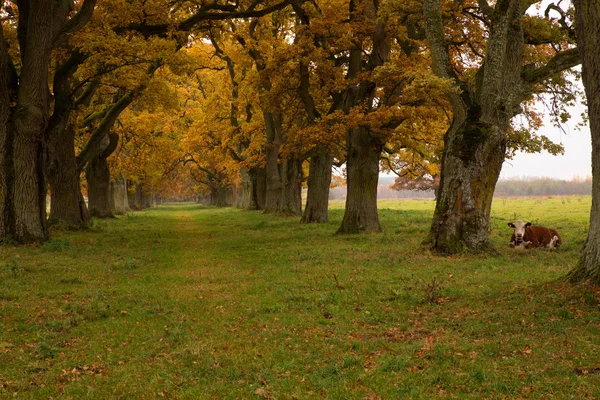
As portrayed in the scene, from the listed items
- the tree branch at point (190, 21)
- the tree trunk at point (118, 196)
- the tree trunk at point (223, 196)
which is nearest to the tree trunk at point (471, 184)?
the tree branch at point (190, 21)

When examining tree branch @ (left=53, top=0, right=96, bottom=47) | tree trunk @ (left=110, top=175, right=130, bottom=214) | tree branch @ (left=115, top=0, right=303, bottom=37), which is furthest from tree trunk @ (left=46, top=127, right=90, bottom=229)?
tree trunk @ (left=110, top=175, right=130, bottom=214)

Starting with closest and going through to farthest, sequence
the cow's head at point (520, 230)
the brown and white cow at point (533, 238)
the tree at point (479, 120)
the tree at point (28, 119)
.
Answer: the tree at point (479, 120) → the brown and white cow at point (533, 238) → the cow's head at point (520, 230) → the tree at point (28, 119)

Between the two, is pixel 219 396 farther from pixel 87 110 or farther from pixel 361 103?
pixel 87 110

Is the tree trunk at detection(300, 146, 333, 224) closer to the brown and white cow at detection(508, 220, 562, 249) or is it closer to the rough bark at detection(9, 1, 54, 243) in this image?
the brown and white cow at detection(508, 220, 562, 249)

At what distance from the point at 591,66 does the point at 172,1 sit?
1762cm

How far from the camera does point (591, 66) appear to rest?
8.05 m

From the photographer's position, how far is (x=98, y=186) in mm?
34000

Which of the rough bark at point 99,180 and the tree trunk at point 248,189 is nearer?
the rough bark at point 99,180

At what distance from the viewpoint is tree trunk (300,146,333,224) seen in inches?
1105

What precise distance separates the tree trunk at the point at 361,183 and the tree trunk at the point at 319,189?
6.32m

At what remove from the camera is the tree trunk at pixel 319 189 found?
28.1 metres

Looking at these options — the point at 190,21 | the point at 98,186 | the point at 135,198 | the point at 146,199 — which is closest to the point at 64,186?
the point at 190,21

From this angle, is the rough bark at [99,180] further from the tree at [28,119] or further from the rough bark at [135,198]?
the rough bark at [135,198]

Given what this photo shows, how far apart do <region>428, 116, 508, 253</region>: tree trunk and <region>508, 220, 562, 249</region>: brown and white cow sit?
211cm
